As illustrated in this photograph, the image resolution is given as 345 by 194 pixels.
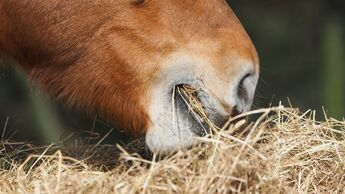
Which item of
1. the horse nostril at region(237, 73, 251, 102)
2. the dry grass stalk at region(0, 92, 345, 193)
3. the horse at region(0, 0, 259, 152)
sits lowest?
the dry grass stalk at region(0, 92, 345, 193)

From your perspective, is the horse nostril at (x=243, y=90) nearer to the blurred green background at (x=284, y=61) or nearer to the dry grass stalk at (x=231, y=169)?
the dry grass stalk at (x=231, y=169)

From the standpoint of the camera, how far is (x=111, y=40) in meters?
3.45

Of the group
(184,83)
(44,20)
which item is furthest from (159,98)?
(44,20)

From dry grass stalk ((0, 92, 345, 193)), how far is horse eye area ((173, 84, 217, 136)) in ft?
0.07

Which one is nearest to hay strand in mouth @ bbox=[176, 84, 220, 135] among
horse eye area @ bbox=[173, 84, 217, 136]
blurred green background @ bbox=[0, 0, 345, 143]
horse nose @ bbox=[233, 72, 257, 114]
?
horse eye area @ bbox=[173, 84, 217, 136]

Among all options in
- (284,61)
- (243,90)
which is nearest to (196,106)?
(243,90)

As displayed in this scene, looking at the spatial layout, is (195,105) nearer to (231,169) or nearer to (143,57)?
(143,57)

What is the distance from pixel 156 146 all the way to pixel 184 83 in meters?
0.26

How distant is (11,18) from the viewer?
3602mm

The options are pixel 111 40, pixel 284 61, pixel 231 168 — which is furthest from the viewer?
pixel 284 61

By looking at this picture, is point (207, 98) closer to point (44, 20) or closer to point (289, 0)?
point (44, 20)

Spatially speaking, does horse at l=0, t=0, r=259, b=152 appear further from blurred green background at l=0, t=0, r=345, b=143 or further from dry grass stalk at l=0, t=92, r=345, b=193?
blurred green background at l=0, t=0, r=345, b=143

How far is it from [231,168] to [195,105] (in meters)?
0.51

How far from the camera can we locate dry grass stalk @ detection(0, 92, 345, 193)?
114 inches
